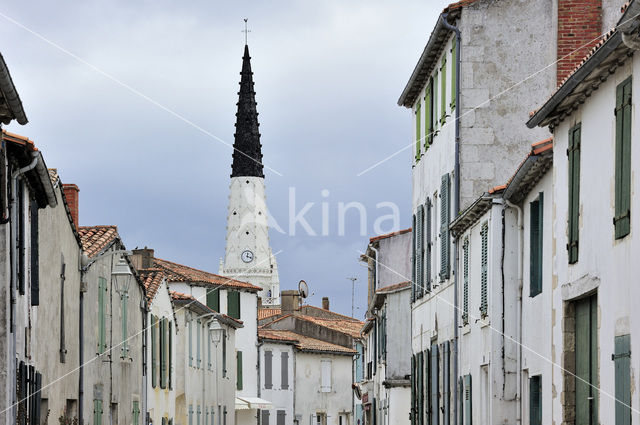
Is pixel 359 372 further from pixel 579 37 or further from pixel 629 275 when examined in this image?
pixel 629 275

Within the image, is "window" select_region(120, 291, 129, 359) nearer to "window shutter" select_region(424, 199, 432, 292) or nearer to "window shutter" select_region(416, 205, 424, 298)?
"window shutter" select_region(416, 205, 424, 298)

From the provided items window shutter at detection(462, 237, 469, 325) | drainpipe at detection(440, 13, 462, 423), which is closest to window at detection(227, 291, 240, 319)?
drainpipe at detection(440, 13, 462, 423)

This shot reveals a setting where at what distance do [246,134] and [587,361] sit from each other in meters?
104

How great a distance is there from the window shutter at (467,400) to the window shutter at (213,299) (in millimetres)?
34782

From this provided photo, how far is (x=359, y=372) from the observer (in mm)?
61438

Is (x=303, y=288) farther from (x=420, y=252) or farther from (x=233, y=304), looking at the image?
(x=420, y=252)

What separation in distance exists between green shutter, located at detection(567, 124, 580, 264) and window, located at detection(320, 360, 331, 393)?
55556 millimetres

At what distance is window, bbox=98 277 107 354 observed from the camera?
2881cm

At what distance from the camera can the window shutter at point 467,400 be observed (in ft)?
83.5

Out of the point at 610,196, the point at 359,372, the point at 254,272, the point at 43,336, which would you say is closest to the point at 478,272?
the point at 43,336

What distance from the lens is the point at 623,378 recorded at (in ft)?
47.0

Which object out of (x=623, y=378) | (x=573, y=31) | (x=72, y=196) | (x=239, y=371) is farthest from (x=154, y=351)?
(x=239, y=371)

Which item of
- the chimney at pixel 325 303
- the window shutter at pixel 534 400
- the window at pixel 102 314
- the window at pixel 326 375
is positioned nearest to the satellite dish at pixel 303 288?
the chimney at pixel 325 303

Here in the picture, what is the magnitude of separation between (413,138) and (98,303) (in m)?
9.33
